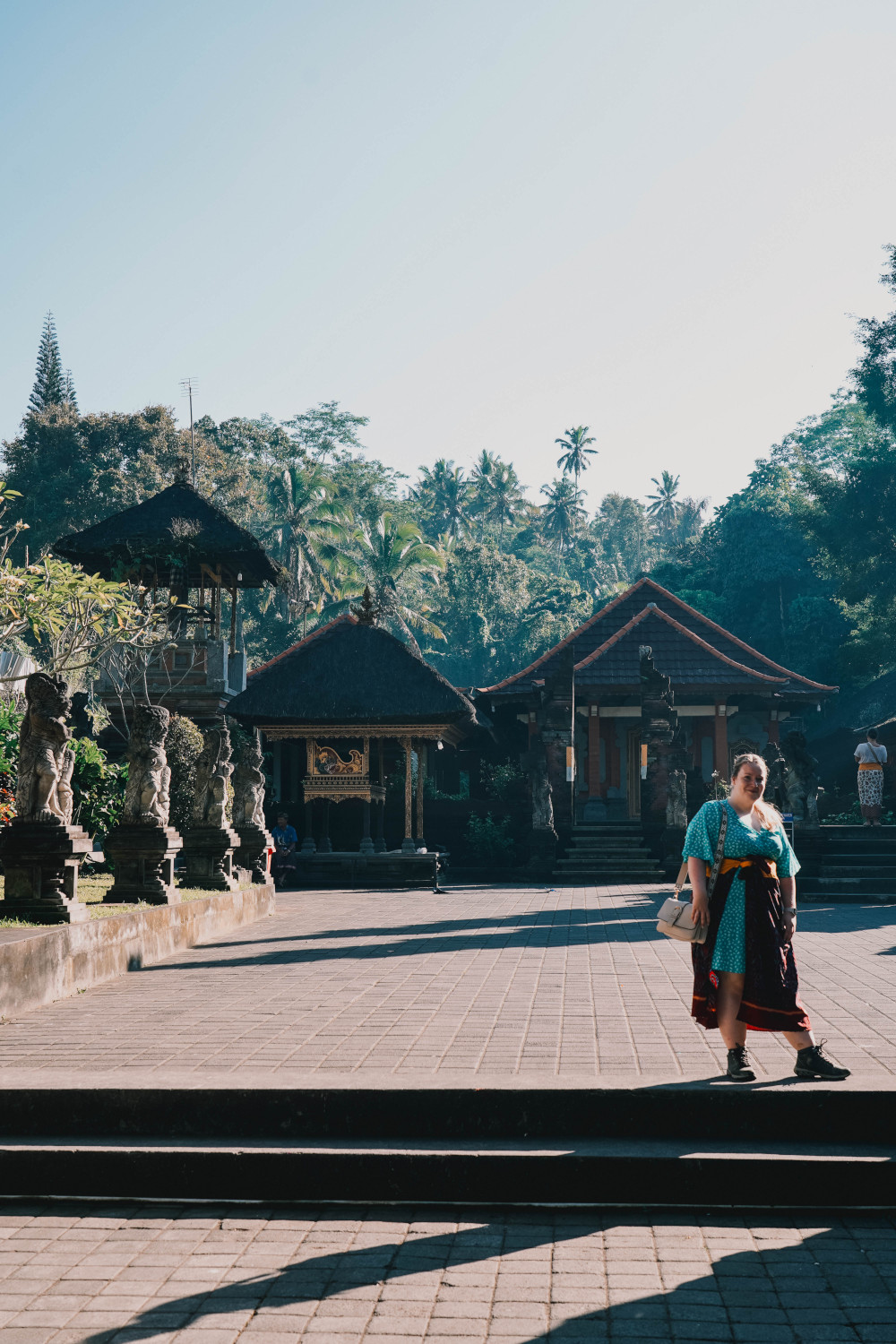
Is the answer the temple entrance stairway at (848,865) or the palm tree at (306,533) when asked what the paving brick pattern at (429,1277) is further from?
the palm tree at (306,533)

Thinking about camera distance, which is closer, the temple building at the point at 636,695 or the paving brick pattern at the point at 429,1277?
the paving brick pattern at the point at 429,1277

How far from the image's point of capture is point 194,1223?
437 centimetres

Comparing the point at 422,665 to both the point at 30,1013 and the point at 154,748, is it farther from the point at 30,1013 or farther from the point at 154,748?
the point at 30,1013

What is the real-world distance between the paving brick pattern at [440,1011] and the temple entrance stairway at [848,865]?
424 centimetres

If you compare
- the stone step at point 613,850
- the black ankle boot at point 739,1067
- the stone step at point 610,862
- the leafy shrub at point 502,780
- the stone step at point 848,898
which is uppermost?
the leafy shrub at point 502,780

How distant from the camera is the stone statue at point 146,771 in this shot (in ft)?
35.1

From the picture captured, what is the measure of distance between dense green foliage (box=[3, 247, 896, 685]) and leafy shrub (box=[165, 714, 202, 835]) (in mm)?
9991

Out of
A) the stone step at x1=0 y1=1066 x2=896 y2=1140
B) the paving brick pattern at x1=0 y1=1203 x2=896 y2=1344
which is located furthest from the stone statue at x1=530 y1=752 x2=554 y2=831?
the paving brick pattern at x1=0 y1=1203 x2=896 y2=1344

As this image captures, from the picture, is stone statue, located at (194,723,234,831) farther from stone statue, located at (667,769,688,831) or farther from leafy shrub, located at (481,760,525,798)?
leafy shrub, located at (481,760,525,798)

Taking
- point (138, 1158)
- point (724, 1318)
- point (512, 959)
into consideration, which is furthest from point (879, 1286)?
point (512, 959)

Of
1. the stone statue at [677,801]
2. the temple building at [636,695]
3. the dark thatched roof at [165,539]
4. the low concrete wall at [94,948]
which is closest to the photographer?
the low concrete wall at [94,948]

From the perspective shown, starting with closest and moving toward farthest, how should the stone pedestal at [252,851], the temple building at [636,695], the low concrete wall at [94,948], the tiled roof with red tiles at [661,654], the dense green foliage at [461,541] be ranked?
the low concrete wall at [94,948]
the stone pedestal at [252,851]
the temple building at [636,695]
the tiled roof with red tiles at [661,654]
the dense green foliage at [461,541]

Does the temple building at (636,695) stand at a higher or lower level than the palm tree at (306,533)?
lower

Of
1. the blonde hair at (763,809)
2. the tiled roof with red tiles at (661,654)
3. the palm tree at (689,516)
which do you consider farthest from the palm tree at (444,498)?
the blonde hair at (763,809)
